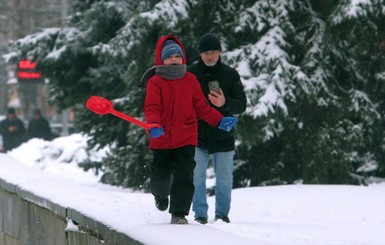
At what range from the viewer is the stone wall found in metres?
5.24

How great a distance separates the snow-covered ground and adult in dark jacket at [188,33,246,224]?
0.79ft

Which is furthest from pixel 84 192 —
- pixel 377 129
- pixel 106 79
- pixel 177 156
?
pixel 106 79

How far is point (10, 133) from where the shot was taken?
2552 cm

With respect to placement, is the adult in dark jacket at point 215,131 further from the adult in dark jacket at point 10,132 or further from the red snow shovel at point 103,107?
the adult in dark jacket at point 10,132

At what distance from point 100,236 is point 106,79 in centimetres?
1094

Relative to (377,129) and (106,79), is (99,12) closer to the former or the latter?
(106,79)

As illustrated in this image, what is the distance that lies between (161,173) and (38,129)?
66.8 ft

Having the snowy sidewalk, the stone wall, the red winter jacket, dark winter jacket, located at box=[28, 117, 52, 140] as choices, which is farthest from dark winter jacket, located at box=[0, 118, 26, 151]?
the red winter jacket

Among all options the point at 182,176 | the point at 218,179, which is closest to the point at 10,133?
the point at 218,179

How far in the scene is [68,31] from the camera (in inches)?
645

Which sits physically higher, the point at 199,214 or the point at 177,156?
the point at 177,156

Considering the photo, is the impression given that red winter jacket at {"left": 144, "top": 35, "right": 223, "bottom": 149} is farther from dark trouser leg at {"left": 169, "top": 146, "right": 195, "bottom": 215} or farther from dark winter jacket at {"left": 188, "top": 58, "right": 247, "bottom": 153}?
dark winter jacket at {"left": 188, "top": 58, "right": 247, "bottom": 153}

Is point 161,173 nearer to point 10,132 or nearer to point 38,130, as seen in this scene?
point 10,132

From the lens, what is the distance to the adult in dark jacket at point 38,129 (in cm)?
2597
